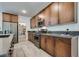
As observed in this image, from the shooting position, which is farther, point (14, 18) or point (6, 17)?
point (14, 18)

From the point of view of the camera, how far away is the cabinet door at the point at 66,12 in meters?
2.46

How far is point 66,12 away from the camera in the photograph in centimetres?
270

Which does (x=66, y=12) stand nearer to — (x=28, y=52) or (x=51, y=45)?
(x=51, y=45)

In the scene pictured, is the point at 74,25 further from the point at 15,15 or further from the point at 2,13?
the point at 15,15

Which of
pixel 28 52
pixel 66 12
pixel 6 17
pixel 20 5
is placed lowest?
pixel 28 52

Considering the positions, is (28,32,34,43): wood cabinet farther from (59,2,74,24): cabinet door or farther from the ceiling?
(59,2,74,24): cabinet door

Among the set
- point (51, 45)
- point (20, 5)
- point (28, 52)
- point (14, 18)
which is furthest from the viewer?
point (14, 18)

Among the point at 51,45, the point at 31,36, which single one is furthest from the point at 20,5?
the point at 31,36

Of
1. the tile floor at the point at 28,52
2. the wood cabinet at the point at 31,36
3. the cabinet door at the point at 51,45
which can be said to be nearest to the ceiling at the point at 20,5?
the cabinet door at the point at 51,45

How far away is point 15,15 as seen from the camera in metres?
5.73

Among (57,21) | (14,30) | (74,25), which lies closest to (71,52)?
(74,25)

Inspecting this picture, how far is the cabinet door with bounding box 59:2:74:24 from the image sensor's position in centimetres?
246

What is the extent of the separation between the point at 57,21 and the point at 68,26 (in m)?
0.52

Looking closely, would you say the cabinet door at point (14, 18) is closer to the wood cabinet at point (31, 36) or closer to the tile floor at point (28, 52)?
the wood cabinet at point (31, 36)
